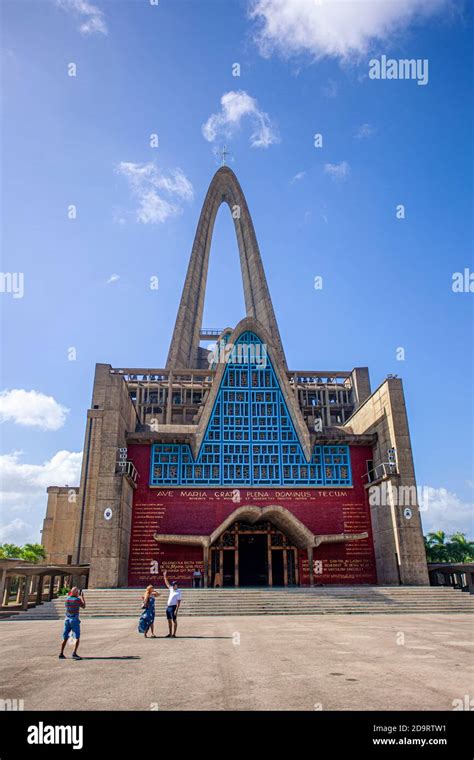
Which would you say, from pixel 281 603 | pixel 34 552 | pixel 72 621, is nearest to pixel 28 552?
pixel 34 552

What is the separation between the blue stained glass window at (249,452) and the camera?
111ft

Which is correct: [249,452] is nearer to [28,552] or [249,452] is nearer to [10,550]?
[28,552]

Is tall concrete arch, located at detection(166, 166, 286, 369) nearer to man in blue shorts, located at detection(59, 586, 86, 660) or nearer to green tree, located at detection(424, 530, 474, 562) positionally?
green tree, located at detection(424, 530, 474, 562)

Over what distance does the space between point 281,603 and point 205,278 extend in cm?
5385

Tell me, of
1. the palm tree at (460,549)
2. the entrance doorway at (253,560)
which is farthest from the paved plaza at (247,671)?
the palm tree at (460,549)

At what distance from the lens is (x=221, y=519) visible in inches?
1283

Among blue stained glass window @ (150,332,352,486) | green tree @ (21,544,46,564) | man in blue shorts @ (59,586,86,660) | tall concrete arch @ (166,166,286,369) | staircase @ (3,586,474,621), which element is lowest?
staircase @ (3,586,474,621)

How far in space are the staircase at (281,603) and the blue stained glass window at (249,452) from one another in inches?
382

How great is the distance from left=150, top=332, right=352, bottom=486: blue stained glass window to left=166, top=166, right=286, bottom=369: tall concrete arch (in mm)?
18028

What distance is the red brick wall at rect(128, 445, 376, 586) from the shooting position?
31.7 meters

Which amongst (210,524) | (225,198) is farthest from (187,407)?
(225,198)

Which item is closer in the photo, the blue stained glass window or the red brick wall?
the red brick wall

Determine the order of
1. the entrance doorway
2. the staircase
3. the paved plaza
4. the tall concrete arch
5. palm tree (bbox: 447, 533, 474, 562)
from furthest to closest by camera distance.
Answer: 1. the tall concrete arch
2. palm tree (bbox: 447, 533, 474, 562)
3. the entrance doorway
4. the staircase
5. the paved plaza

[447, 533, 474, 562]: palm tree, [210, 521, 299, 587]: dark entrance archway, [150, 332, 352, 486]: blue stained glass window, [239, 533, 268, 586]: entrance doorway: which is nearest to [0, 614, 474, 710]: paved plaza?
[150, 332, 352, 486]: blue stained glass window
